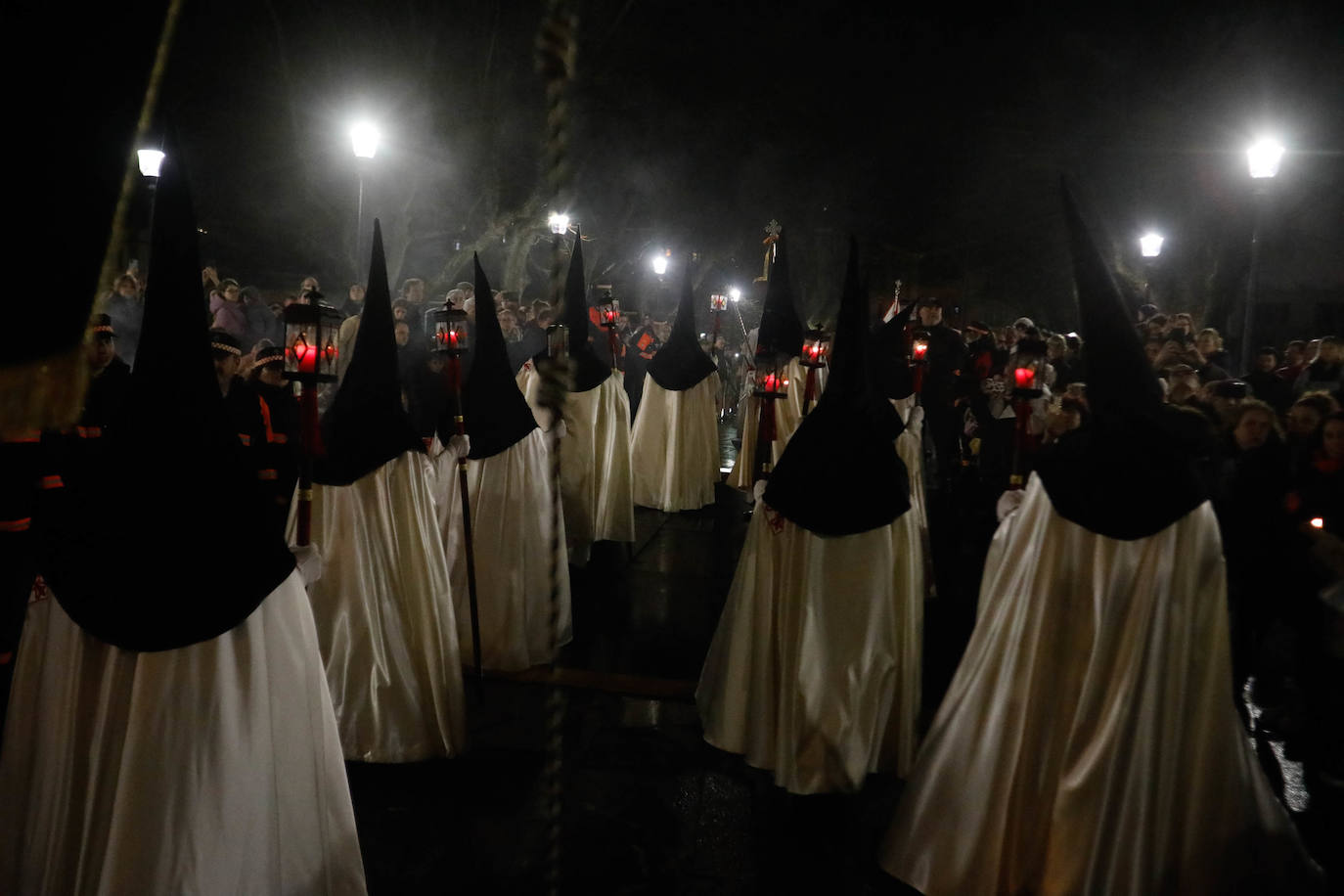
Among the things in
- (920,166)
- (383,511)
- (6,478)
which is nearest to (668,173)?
(920,166)

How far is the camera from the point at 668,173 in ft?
92.0

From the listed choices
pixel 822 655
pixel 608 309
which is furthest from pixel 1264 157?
pixel 822 655

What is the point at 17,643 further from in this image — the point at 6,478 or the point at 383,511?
the point at 383,511

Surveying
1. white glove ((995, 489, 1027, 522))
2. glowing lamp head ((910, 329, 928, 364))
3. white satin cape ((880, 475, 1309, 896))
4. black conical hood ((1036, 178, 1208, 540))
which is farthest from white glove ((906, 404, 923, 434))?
black conical hood ((1036, 178, 1208, 540))

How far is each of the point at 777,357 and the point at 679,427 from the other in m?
5.40

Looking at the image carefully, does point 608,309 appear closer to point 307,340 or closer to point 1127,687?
point 307,340

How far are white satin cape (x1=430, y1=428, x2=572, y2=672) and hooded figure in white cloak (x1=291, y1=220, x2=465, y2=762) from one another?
132 centimetres

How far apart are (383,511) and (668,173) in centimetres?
2563

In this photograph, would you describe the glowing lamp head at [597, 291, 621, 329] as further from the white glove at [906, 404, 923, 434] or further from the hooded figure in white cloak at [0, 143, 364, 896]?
the hooded figure in white cloak at [0, 143, 364, 896]

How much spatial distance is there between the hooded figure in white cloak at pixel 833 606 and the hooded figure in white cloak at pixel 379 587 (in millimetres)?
1692

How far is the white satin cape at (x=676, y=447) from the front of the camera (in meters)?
11.2

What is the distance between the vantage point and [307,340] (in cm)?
377

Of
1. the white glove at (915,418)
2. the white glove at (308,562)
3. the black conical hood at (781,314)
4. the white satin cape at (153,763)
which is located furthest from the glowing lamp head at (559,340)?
the black conical hood at (781,314)

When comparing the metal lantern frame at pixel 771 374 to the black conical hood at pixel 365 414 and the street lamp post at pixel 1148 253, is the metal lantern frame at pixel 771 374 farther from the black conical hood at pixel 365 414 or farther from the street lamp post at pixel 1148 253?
the street lamp post at pixel 1148 253
